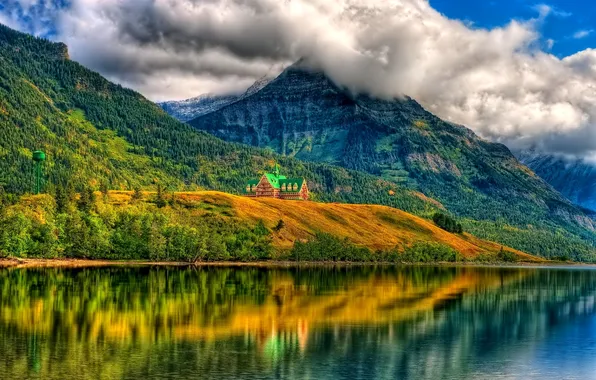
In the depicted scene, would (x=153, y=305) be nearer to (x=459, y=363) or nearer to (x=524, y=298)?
(x=459, y=363)

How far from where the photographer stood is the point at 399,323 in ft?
305

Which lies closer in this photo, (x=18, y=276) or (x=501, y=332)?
(x=501, y=332)

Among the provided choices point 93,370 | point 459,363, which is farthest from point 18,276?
point 459,363

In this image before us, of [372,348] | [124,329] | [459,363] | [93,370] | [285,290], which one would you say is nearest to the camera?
[93,370]

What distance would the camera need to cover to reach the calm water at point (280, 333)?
60.9 metres

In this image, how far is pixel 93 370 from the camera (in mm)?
57812

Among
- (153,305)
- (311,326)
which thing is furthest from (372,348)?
(153,305)

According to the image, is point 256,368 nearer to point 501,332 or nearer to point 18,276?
point 501,332

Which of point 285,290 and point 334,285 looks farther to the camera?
point 334,285

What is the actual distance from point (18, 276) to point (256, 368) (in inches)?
4369

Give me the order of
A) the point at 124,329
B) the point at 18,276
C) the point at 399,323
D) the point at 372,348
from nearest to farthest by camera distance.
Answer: the point at 372,348
the point at 124,329
the point at 399,323
the point at 18,276

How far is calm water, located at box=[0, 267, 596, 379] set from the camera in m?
60.9

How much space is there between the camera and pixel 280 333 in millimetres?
81062

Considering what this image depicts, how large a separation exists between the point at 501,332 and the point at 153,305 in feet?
162
